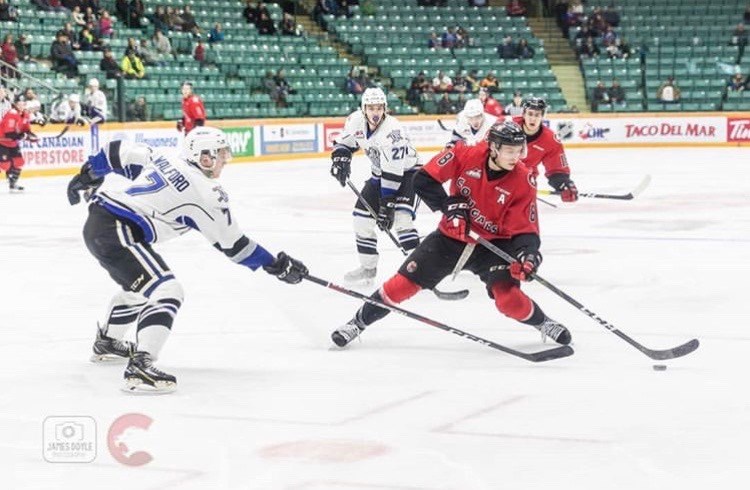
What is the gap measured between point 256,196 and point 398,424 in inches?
466

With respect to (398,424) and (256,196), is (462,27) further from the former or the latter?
(398,424)

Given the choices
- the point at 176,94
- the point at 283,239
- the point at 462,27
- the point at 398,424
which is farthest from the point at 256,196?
the point at 462,27

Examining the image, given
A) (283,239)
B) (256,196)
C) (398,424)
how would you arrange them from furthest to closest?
1. (256,196)
2. (283,239)
3. (398,424)

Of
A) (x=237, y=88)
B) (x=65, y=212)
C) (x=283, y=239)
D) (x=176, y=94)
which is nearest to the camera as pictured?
(x=283, y=239)

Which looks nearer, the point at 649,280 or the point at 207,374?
the point at 207,374

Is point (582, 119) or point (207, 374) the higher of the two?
point (207, 374)

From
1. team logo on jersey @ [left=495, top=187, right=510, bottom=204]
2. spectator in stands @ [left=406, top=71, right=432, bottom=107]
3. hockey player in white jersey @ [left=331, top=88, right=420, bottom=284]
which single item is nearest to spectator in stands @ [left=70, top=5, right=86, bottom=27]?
spectator in stands @ [left=406, top=71, right=432, bottom=107]

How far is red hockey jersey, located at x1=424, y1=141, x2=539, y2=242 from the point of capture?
6.24 m

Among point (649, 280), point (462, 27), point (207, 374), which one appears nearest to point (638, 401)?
point (207, 374)

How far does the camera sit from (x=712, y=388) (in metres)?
5.54

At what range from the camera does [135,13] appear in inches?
979

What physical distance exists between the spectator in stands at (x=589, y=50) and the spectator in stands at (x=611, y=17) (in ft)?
3.13

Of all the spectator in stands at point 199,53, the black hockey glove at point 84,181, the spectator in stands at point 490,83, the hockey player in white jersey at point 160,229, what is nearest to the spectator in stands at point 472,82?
the spectator in stands at point 490,83

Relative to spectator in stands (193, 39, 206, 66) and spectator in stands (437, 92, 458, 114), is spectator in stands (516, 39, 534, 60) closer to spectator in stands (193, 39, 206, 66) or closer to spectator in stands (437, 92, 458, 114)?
spectator in stands (437, 92, 458, 114)
